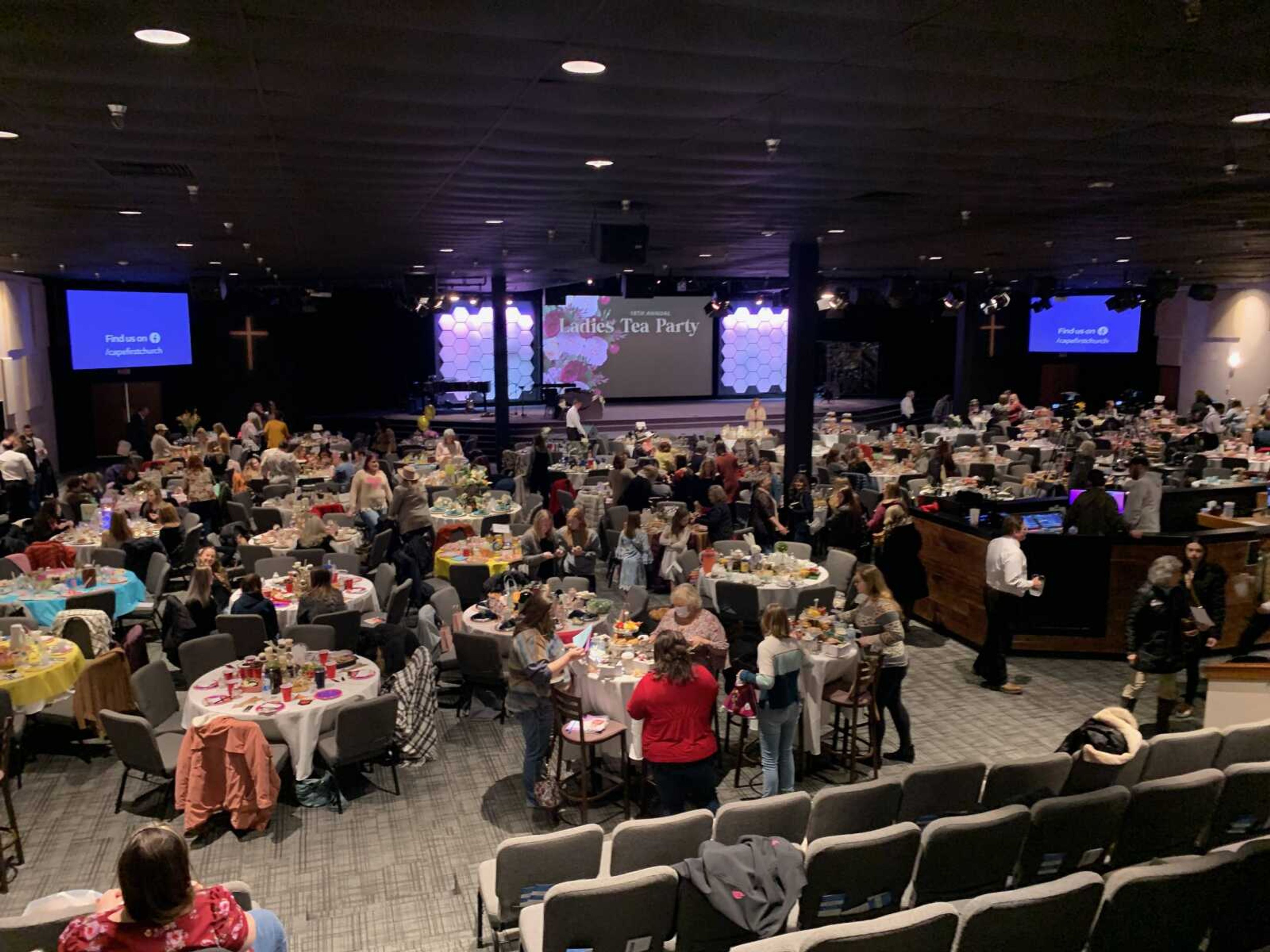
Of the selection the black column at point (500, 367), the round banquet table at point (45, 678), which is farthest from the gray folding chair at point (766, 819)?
the black column at point (500, 367)

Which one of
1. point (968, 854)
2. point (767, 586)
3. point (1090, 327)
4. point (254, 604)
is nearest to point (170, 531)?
point (254, 604)

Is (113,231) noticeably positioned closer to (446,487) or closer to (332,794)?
(446,487)

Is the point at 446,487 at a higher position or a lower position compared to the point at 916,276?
lower

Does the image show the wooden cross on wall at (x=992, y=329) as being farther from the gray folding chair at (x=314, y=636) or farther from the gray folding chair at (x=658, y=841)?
the gray folding chair at (x=658, y=841)

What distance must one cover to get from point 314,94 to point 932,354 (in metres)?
29.2

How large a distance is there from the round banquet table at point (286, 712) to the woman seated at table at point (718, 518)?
17.8 feet

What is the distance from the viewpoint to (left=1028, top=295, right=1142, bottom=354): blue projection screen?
28.1m

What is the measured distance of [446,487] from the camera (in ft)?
46.9

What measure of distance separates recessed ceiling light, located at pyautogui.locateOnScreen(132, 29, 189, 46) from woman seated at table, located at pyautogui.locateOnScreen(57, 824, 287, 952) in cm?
307

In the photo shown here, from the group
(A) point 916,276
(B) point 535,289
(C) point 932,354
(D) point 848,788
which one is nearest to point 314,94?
(D) point 848,788

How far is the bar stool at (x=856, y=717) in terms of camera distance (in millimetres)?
7109

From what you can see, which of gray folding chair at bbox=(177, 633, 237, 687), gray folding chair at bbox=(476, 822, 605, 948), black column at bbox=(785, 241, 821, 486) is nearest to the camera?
gray folding chair at bbox=(476, 822, 605, 948)

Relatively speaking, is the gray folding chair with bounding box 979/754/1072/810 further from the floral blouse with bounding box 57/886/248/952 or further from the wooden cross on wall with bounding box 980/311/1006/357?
the wooden cross on wall with bounding box 980/311/1006/357

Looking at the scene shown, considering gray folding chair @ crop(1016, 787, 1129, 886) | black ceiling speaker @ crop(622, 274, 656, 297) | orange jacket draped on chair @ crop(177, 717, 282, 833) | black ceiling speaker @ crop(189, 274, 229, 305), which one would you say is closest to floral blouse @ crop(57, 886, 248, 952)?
orange jacket draped on chair @ crop(177, 717, 282, 833)
